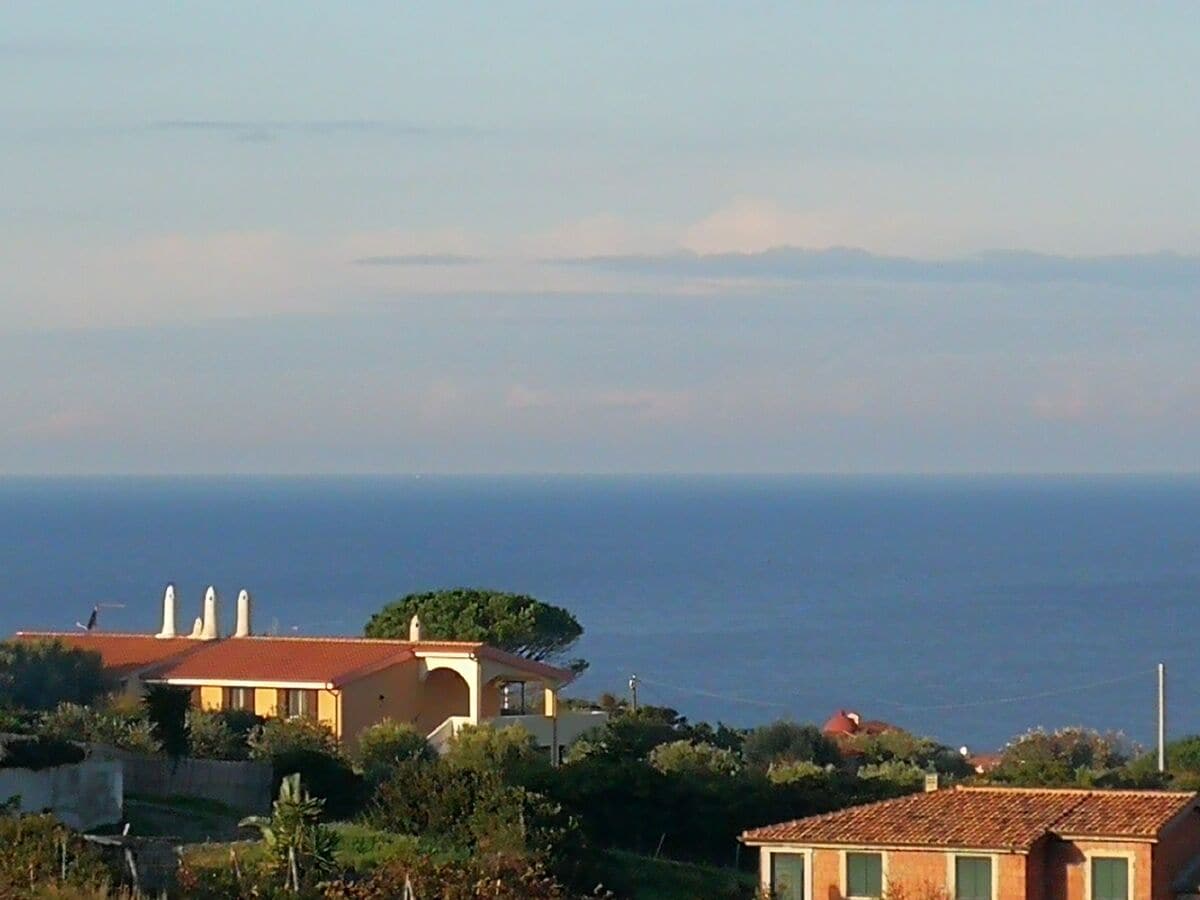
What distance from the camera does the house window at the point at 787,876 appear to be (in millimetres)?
23297

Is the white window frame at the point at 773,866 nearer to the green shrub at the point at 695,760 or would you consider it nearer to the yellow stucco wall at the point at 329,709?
the green shrub at the point at 695,760

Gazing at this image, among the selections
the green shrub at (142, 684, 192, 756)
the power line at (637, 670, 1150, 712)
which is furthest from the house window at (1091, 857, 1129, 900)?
the power line at (637, 670, 1150, 712)

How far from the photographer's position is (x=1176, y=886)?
2266 cm

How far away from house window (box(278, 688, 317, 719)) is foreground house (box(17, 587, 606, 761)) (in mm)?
17

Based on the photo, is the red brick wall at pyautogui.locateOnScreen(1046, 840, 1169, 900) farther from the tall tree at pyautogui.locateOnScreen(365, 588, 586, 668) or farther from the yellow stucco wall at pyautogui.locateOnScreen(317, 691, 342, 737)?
the tall tree at pyautogui.locateOnScreen(365, 588, 586, 668)

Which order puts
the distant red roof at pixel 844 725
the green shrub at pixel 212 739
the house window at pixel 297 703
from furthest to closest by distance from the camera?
the distant red roof at pixel 844 725 → the house window at pixel 297 703 → the green shrub at pixel 212 739

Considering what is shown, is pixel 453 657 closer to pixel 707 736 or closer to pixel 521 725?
pixel 521 725

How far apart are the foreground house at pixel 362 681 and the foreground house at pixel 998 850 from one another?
1588cm

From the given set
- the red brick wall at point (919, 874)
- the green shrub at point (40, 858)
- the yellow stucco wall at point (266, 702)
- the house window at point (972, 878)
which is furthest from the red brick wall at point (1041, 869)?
the yellow stucco wall at point (266, 702)

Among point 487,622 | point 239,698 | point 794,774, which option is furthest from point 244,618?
point 794,774

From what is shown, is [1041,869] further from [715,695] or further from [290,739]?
[715,695]

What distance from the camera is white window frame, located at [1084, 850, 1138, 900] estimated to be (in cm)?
2219

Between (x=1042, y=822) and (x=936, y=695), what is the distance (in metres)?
75.1

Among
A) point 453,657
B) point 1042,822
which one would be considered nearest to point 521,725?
point 453,657
